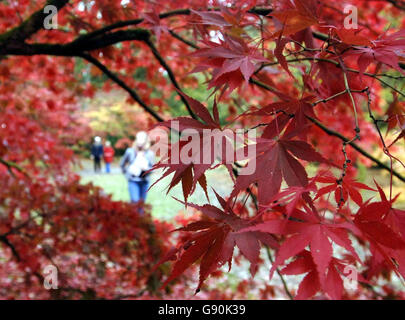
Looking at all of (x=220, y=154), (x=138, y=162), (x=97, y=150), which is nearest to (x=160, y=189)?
(x=138, y=162)

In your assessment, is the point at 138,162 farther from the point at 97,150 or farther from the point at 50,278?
the point at 97,150

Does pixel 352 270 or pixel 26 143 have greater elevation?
pixel 26 143

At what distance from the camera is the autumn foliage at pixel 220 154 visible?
48 centimetres

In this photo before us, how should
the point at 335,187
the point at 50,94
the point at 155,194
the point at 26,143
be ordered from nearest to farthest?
the point at 335,187, the point at 26,143, the point at 50,94, the point at 155,194

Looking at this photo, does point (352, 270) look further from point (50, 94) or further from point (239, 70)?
point (50, 94)

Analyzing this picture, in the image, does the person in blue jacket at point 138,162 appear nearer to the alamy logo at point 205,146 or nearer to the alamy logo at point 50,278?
the alamy logo at point 50,278

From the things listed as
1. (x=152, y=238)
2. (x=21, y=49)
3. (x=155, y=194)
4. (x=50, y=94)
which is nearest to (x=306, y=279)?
(x=21, y=49)

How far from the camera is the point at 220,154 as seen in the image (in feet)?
1.79

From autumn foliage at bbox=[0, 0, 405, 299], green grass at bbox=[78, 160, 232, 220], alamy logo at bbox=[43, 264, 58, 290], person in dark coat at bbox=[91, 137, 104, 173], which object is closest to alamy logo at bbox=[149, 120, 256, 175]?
autumn foliage at bbox=[0, 0, 405, 299]

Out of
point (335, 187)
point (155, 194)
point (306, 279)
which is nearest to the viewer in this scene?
point (306, 279)

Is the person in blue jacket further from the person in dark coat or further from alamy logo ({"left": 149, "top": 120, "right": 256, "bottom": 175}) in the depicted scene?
the person in dark coat
